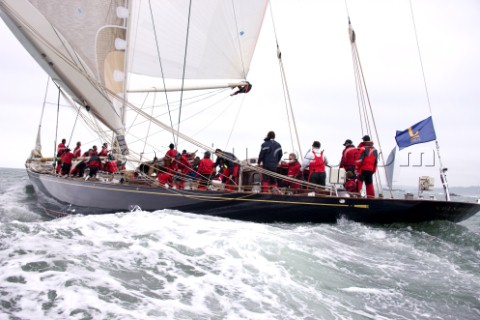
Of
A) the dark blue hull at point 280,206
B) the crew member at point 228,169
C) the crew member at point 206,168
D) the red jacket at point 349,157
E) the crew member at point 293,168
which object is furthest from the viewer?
the crew member at point 228,169

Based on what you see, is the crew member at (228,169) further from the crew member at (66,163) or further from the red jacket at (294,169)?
the crew member at (66,163)

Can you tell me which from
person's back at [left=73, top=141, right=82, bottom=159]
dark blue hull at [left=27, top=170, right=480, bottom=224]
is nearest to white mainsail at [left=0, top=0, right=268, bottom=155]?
dark blue hull at [left=27, top=170, right=480, bottom=224]

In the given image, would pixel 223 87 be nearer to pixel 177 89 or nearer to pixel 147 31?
pixel 177 89

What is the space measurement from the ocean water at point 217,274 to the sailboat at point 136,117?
155 centimetres

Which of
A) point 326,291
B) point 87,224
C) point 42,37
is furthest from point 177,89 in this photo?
point 326,291

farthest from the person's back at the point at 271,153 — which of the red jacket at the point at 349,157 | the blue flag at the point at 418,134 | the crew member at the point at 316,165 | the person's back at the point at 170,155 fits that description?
the blue flag at the point at 418,134

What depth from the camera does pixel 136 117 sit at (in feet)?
40.3

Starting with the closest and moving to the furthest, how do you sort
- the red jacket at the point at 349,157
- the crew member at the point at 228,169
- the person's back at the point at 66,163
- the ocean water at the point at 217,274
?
the ocean water at the point at 217,274 < the red jacket at the point at 349,157 < the crew member at the point at 228,169 < the person's back at the point at 66,163

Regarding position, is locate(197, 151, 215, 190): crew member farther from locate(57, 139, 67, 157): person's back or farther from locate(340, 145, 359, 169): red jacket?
locate(57, 139, 67, 157): person's back

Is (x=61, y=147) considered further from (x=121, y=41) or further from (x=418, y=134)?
(x=418, y=134)

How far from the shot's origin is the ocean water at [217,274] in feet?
9.94

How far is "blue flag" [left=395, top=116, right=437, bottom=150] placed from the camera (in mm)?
8898

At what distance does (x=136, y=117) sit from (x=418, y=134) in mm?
7483

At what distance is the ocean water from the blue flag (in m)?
3.32
